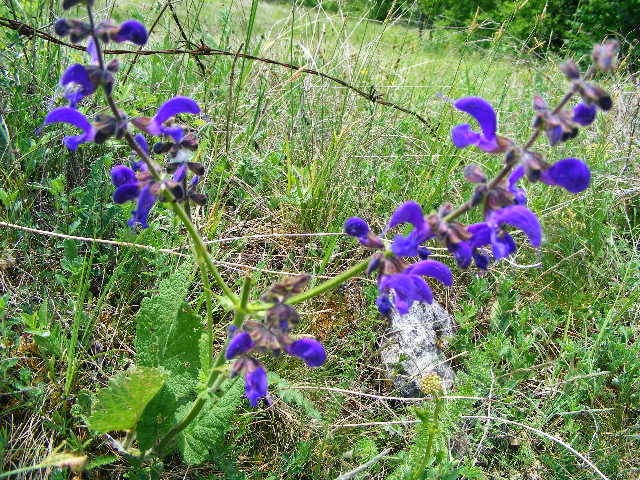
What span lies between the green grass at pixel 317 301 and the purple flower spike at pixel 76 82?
82 cm

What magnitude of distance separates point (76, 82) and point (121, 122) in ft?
0.52

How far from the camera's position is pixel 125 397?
1821 mm

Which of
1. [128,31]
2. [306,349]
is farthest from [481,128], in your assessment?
[128,31]

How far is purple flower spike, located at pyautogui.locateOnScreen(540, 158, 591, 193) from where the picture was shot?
4.71ft

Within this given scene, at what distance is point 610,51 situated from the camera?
1360 millimetres

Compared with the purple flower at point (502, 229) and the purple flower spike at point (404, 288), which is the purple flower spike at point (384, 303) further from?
the purple flower at point (502, 229)

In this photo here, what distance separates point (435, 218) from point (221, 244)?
171cm

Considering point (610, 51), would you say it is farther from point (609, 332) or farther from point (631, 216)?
point (631, 216)

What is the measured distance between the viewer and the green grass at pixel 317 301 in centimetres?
216

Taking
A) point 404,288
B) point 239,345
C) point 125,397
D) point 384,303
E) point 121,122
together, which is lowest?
point 125,397

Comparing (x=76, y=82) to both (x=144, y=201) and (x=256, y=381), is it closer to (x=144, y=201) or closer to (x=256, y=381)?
(x=144, y=201)

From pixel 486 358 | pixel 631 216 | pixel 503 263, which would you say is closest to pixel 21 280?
pixel 486 358

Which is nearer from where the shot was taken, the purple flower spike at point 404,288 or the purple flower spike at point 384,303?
the purple flower spike at point 404,288

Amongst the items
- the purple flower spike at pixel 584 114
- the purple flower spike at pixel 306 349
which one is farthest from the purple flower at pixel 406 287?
the purple flower spike at pixel 584 114
